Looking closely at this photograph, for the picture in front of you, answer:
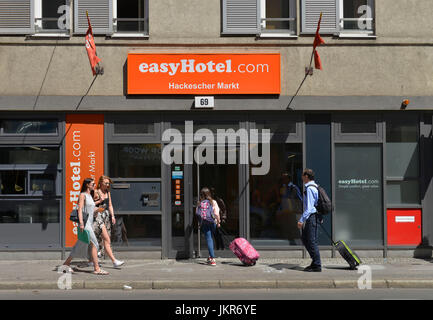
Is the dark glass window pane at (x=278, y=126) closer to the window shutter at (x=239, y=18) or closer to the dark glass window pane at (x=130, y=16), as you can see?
the window shutter at (x=239, y=18)

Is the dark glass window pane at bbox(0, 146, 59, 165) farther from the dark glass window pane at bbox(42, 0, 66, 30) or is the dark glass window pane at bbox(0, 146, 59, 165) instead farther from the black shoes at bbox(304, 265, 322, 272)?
the black shoes at bbox(304, 265, 322, 272)

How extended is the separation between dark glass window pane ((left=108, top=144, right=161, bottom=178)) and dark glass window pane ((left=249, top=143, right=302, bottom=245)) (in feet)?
7.46

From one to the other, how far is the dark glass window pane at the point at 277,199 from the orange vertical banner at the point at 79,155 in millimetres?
3615

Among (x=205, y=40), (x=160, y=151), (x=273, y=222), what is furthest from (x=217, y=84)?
(x=273, y=222)

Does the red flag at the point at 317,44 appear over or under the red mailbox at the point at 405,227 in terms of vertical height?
over

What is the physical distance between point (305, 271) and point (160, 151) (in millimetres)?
4282

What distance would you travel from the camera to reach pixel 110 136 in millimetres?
12648

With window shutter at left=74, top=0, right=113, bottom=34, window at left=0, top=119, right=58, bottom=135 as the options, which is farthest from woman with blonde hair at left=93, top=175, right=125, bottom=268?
window shutter at left=74, top=0, right=113, bottom=34

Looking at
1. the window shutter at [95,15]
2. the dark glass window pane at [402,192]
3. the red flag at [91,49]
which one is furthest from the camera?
the dark glass window pane at [402,192]

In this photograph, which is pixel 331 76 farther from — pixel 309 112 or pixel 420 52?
pixel 420 52

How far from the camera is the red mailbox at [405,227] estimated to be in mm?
12789

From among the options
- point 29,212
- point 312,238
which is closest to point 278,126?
point 312,238

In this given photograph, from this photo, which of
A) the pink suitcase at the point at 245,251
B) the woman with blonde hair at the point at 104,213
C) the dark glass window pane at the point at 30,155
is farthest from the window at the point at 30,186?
the pink suitcase at the point at 245,251

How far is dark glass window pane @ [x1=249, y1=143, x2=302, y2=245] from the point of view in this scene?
503 inches
